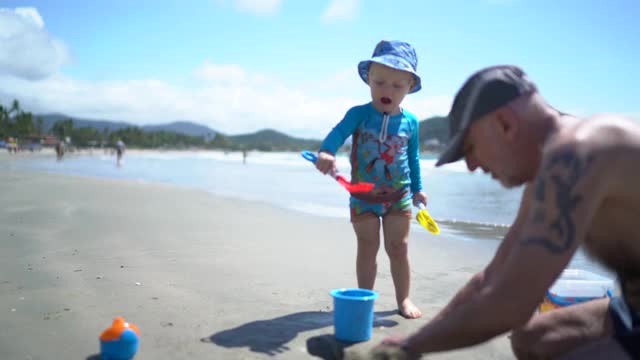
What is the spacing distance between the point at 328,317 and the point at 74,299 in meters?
1.65

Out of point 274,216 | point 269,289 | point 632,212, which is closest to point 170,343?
point 269,289

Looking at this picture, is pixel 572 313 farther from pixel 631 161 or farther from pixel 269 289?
pixel 269 289

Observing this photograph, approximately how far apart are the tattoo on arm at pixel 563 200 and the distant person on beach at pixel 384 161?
6.65ft

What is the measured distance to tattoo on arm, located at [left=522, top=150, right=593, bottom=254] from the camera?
148cm

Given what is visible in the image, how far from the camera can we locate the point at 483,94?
5.44 ft

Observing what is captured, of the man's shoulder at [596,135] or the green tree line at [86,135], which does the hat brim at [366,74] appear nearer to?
the man's shoulder at [596,135]

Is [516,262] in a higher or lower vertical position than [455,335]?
higher

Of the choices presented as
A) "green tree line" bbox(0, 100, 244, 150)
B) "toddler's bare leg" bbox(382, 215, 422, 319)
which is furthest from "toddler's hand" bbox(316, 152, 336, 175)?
"green tree line" bbox(0, 100, 244, 150)

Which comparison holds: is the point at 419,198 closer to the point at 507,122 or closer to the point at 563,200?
the point at 507,122

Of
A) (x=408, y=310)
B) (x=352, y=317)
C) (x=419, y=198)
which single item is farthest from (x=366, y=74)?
(x=352, y=317)

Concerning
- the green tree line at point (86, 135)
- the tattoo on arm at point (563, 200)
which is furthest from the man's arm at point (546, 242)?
the green tree line at point (86, 135)

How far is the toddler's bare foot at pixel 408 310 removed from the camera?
340 centimetres

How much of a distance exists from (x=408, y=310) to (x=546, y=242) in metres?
2.07

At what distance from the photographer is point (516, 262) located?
4.89 feet
